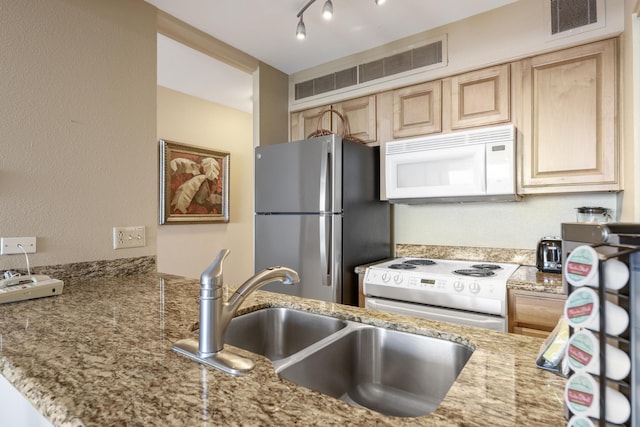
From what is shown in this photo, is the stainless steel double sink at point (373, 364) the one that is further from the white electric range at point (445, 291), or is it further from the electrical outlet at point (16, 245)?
the electrical outlet at point (16, 245)

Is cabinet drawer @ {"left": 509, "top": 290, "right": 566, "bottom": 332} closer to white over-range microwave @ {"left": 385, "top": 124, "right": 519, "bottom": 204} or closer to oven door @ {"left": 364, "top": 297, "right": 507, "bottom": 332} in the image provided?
oven door @ {"left": 364, "top": 297, "right": 507, "bottom": 332}

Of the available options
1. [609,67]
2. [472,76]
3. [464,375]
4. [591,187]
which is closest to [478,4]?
[472,76]

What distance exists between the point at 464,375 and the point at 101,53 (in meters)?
2.17

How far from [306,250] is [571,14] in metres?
2.14

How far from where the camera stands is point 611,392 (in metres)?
0.38

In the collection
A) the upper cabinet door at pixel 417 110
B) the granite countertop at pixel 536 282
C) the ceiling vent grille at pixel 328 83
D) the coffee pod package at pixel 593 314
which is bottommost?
the granite countertop at pixel 536 282

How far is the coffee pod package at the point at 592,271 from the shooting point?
0.37 m

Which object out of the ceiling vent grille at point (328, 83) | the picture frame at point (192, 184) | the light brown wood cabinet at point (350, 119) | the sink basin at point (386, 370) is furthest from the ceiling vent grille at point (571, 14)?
the picture frame at point (192, 184)

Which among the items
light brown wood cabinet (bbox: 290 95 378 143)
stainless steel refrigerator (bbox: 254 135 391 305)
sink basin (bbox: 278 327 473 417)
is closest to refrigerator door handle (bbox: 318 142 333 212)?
stainless steel refrigerator (bbox: 254 135 391 305)

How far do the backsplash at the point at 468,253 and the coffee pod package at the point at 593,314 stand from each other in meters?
2.17

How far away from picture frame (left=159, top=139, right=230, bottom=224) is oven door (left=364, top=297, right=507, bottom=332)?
2230mm

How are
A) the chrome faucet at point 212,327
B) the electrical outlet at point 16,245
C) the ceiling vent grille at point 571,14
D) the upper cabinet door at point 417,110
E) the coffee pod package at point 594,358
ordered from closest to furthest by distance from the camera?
the coffee pod package at point 594,358, the chrome faucet at point 212,327, the electrical outlet at point 16,245, the ceiling vent grille at point 571,14, the upper cabinet door at point 417,110

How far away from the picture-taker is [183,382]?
2.10 feet

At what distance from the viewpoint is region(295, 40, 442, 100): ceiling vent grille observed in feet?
8.00
